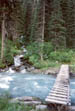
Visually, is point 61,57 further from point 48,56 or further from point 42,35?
point 42,35

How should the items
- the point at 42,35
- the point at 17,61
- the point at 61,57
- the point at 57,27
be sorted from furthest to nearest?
1. the point at 57,27
2. the point at 42,35
3. the point at 17,61
4. the point at 61,57

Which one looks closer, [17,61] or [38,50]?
[17,61]

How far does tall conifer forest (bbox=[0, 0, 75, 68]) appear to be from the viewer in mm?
10820

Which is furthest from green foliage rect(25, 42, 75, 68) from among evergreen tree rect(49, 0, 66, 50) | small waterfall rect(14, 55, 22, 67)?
small waterfall rect(14, 55, 22, 67)

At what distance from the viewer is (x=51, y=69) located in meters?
9.08

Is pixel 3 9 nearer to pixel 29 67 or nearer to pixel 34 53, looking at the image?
pixel 34 53

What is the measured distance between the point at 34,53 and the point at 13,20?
6.62 meters

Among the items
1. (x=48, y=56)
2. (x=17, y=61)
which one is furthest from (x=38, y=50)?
(x=17, y=61)

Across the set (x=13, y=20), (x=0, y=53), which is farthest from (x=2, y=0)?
(x=0, y=53)

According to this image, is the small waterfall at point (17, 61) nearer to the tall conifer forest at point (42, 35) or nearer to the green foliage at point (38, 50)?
the tall conifer forest at point (42, 35)

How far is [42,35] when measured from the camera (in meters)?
11.1

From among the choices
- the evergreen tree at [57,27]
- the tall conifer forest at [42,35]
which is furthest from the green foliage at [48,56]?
the evergreen tree at [57,27]

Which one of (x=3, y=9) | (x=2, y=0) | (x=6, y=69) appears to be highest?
(x=2, y=0)

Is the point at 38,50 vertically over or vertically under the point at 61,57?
over
